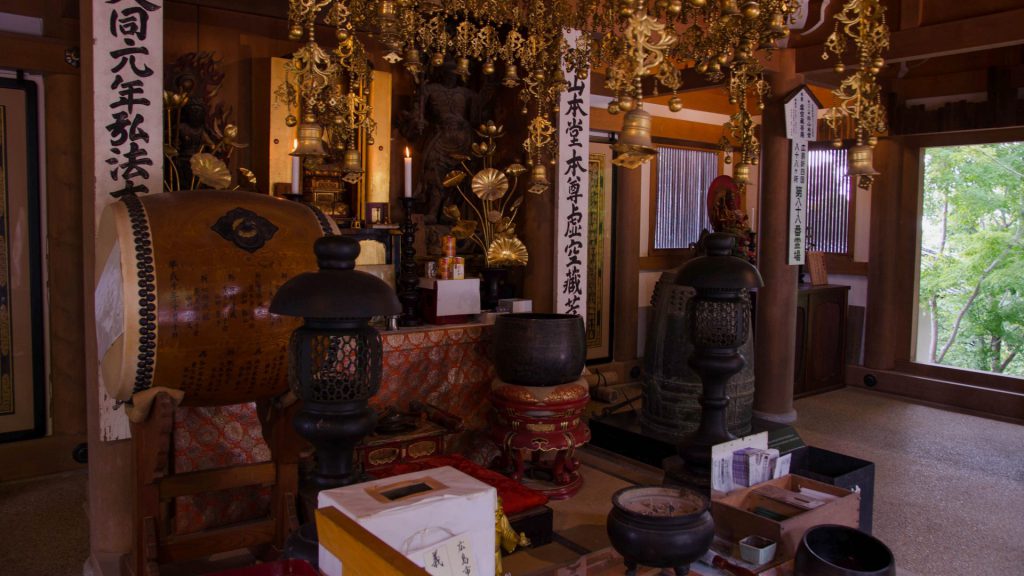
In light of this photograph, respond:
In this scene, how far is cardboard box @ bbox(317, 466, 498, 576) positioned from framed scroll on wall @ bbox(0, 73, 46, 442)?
10.4 ft

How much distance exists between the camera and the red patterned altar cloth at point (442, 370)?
3.53 metres

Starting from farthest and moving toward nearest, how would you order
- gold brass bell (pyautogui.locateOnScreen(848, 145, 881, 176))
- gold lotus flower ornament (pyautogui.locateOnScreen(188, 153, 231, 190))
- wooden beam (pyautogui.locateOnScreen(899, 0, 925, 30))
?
wooden beam (pyautogui.locateOnScreen(899, 0, 925, 30))
gold lotus flower ornament (pyautogui.locateOnScreen(188, 153, 231, 190))
gold brass bell (pyautogui.locateOnScreen(848, 145, 881, 176))

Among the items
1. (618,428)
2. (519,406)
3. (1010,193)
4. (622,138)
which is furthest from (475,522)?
(1010,193)

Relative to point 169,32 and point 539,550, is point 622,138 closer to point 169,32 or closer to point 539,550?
point 539,550

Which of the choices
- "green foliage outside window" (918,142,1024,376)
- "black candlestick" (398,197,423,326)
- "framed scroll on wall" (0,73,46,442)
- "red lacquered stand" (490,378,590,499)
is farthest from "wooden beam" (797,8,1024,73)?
"framed scroll on wall" (0,73,46,442)

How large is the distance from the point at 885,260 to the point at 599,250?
245cm

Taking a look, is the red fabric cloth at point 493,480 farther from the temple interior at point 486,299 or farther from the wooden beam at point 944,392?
the wooden beam at point 944,392

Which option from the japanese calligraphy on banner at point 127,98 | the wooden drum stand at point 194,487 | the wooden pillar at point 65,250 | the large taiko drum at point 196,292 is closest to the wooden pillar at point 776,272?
the wooden drum stand at point 194,487

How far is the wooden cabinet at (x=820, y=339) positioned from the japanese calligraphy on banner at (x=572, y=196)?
252 centimetres

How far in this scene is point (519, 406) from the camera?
3.40m

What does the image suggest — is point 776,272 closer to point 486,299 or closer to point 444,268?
point 486,299

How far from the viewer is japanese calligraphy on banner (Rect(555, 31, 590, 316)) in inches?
160

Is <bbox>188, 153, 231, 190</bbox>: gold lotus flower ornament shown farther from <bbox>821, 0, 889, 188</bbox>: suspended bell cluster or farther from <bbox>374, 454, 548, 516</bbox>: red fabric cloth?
→ <bbox>821, 0, 889, 188</bbox>: suspended bell cluster

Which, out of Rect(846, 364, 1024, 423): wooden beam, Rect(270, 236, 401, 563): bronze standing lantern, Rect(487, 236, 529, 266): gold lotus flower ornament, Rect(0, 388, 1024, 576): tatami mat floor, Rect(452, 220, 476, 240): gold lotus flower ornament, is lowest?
Rect(0, 388, 1024, 576): tatami mat floor
